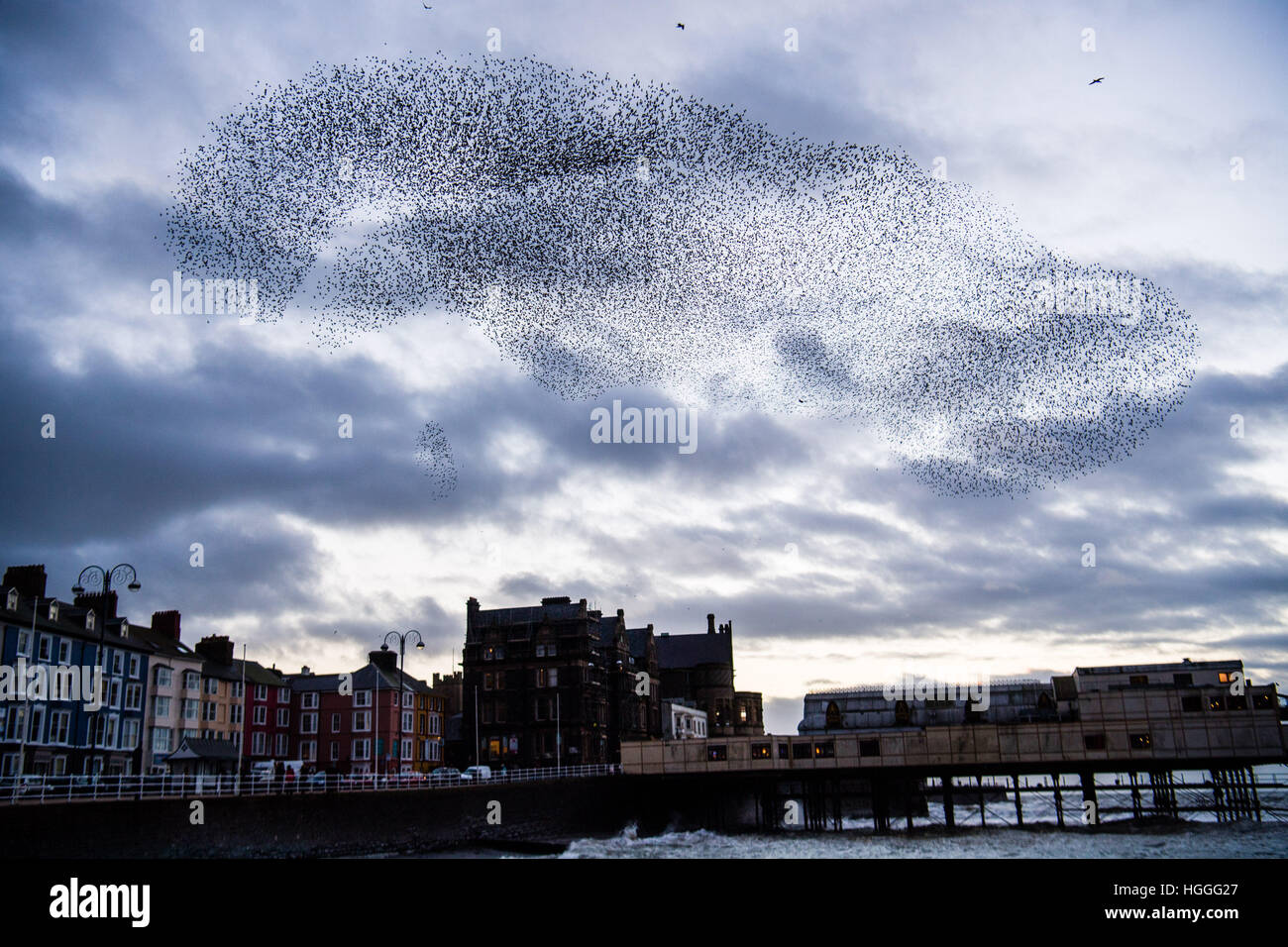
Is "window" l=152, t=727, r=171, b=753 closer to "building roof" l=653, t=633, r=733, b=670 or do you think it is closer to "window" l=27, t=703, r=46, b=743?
"window" l=27, t=703, r=46, b=743

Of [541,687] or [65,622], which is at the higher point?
[65,622]

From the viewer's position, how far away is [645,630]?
401ft

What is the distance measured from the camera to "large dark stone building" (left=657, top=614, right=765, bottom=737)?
5369 inches

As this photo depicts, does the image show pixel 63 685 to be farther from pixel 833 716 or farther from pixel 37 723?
pixel 833 716

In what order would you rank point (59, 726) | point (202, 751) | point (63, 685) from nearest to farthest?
1. point (59, 726)
2. point (63, 685)
3. point (202, 751)

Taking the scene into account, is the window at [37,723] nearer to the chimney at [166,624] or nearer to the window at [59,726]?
the window at [59,726]

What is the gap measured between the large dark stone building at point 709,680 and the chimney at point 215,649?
59.2 m

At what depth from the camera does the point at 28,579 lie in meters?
72.5

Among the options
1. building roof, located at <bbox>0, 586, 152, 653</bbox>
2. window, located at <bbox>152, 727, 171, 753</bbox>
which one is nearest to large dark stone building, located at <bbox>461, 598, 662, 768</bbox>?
window, located at <bbox>152, 727, 171, 753</bbox>

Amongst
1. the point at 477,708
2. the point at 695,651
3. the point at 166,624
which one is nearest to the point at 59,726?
the point at 166,624

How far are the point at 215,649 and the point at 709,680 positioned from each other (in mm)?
67233
